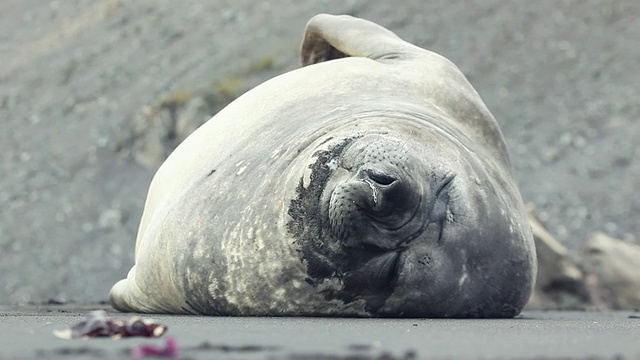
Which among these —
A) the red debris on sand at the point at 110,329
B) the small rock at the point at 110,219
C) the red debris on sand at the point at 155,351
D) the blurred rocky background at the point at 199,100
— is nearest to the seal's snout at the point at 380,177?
the red debris on sand at the point at 110,329

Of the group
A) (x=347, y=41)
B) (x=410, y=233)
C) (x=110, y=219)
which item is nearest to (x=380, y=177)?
(x=410, y=233)

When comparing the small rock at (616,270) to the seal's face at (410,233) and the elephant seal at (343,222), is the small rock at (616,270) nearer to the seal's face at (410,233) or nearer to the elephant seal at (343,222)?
the elephant seal at (343,222)

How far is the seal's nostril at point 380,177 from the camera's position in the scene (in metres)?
4.41

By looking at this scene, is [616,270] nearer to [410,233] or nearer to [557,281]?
[557,281]

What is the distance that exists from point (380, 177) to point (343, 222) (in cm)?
21

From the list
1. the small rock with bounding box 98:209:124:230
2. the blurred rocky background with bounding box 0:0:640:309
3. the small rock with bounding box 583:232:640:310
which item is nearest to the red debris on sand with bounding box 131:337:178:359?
the small rock with bounding box 583:232:640:310

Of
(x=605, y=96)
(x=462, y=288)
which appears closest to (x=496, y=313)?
(x=462, y=288)

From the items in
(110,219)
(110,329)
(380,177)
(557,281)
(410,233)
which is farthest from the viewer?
(110,219)

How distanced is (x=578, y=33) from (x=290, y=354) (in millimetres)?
13782

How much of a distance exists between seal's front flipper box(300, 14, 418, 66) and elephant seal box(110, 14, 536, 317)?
109 centimetres

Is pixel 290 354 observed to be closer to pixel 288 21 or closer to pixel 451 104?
pixel 451 104

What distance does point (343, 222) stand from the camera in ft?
14.6

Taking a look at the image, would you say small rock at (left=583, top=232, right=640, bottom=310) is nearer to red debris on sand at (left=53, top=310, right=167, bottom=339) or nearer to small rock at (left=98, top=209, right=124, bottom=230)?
small rock at (left=98, top=209, right=124, bottom=230)

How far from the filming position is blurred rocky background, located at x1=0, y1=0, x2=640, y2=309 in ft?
43.2
